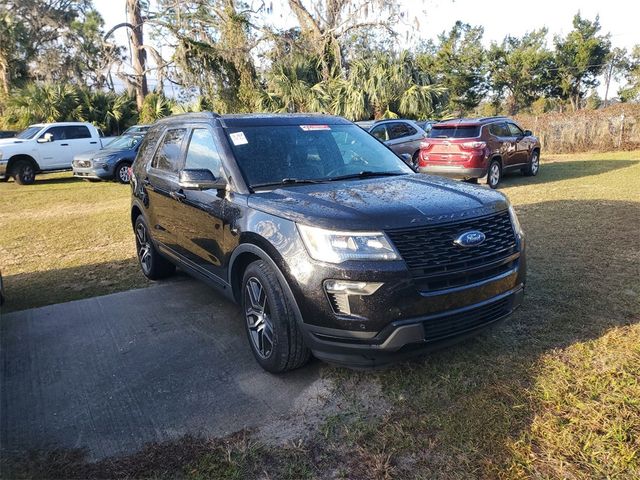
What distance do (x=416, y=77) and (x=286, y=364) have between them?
21446 millimetres

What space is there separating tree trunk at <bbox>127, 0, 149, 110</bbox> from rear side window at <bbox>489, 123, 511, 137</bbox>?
21.4 metres

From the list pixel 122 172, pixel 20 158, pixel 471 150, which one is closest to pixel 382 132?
pixel 471 150

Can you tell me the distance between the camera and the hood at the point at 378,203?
111 inches

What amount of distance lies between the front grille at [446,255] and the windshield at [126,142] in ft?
46.2

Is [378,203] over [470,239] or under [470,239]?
over

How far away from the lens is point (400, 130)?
43.7 feet

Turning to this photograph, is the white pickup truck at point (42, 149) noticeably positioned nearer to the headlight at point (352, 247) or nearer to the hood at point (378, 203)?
the hood at point (378, 203)

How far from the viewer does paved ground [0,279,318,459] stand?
9.37ft

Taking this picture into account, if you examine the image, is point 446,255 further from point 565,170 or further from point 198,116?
point 565,170

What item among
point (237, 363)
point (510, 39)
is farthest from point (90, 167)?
point (510, 39)

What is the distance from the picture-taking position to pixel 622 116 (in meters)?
19.6

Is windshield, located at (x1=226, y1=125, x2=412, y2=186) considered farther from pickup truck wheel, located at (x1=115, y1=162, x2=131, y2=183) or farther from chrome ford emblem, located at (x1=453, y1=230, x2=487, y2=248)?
pickup truck wheel, located at (x1=115, y1=162, x2=131, y2=183)

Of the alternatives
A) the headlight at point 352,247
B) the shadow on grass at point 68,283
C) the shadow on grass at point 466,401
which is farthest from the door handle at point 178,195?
the shadow on grass at point 466,401

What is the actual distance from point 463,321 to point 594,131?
67.2 feet
